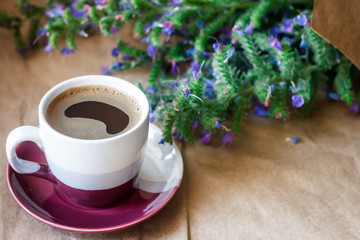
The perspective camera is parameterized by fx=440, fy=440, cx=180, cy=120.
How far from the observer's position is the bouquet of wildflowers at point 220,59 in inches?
28.9

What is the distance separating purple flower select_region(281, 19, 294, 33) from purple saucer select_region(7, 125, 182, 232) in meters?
0.39

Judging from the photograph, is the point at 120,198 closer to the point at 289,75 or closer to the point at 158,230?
the point at 158,230

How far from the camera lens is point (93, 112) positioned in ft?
2.04

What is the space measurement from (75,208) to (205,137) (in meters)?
0.28

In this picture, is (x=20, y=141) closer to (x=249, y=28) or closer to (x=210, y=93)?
(x=210, y=93)

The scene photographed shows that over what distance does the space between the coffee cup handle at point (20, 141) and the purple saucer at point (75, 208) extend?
3 centimetres

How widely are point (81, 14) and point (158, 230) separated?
53 centimetres

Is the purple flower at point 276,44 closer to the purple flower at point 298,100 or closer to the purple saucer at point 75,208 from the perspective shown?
the purple flower at point 298,100

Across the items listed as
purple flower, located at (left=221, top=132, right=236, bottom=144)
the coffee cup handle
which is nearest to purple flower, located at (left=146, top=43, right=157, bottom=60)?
purple flower, located at (left=221, top=132, right=236, bottom=144)

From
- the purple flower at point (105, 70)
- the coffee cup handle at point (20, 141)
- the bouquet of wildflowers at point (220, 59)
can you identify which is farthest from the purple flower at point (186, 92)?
the purple flower at point (105, 70)

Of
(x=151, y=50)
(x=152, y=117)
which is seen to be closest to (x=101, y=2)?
(x=151, y=50)

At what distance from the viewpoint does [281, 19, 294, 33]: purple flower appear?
838 mm

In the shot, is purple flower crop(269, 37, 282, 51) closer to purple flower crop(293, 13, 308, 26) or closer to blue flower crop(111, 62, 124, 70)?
purple flower crop(293, 13, 308, 26)

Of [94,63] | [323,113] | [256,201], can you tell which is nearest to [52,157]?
[256,201]
